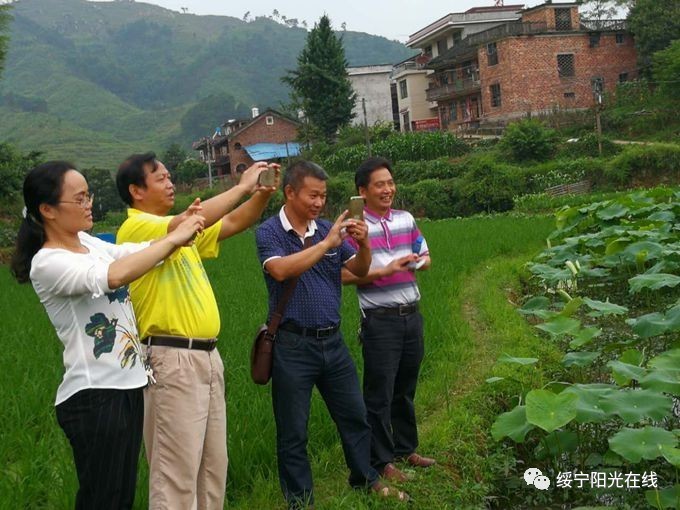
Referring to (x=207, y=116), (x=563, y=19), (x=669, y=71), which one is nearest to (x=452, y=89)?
(x=563, y=19)

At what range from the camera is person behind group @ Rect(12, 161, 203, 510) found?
2.39 metres

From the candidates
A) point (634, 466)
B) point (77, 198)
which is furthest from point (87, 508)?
point (634, 466)

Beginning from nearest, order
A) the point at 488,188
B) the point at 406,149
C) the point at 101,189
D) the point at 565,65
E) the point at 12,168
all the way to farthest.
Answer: the point at 12,168 < the point at 488,188 < the point at 406,149 < the point at 565,65 < the point at 101,189

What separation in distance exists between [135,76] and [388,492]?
111 meters

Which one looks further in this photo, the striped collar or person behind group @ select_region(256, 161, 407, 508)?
the striped collar

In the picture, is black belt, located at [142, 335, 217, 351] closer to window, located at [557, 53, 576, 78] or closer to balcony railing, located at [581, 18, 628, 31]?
window, located at [557, 53, 576, 78]

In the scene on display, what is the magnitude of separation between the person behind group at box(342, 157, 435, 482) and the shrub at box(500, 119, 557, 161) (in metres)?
21.9

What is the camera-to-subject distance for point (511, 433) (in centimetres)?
355

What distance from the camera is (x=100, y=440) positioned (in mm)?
2439

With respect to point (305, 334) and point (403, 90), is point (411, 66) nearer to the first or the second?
point (403, 90)

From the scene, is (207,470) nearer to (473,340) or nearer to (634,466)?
(634,466)

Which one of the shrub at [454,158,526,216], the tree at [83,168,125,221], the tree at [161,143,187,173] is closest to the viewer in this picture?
the shrub at [454,158,526,216]

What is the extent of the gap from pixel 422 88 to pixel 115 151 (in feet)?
111

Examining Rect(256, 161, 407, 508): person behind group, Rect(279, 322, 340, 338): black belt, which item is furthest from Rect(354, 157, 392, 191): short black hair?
Rect(279, 322, 340, 338): black belt
